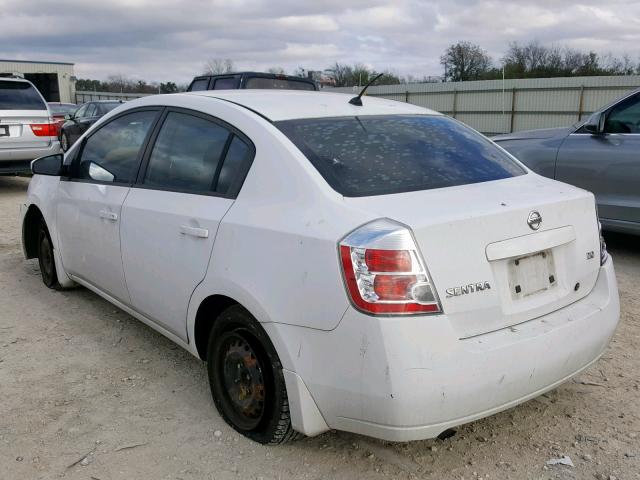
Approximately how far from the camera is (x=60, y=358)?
12.8 feet

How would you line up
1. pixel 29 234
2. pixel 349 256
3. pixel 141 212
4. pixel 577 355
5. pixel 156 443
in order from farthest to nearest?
pixel 29 234 < pixel 141 212 < pixel 156 443 < pixel 577 355 < pixel 349 256

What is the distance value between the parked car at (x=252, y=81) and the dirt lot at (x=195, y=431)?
22.2 feet

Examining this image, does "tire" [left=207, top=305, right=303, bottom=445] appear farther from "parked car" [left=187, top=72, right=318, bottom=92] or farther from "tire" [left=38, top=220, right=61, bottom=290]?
"parked car" [left=187, top=72, right=318, bottom=92]

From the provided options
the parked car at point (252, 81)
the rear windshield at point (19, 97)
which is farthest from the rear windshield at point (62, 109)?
the parked car at point (252, 81)

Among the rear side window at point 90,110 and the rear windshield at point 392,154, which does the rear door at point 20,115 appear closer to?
the rear side window at point 90,110

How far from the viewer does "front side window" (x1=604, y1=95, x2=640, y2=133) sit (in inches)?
230

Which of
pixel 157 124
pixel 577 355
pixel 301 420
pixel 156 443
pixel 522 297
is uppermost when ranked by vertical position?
pixel 157 124

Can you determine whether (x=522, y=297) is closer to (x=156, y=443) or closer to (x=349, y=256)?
A: (x=349, y=256)

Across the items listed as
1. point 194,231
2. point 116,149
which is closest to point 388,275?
point 194,231

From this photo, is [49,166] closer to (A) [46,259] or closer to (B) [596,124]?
(A) [46,259]

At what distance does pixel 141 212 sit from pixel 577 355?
2314 mm

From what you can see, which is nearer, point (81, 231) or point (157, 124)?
point (157, 124)

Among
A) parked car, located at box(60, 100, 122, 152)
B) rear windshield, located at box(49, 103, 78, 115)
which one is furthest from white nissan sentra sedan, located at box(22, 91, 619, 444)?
rear windshield, located at box(49, 103, 78, 115)

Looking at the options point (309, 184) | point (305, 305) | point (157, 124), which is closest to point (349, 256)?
point (305, 305)
